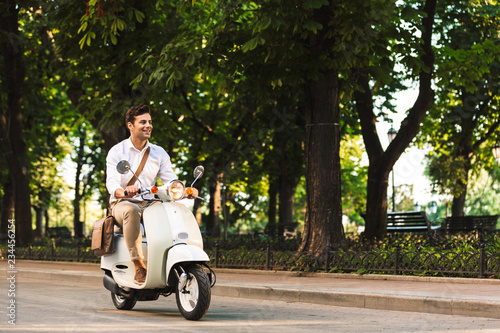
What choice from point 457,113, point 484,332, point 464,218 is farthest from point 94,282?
point 457,113

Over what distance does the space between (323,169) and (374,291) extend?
4.19 m

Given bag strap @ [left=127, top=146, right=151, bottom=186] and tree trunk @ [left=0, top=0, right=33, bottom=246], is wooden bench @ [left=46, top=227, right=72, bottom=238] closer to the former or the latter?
tree trunk @ [left=0, top=0, right=33, bottom=246]

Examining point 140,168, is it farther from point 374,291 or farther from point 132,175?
point 374,291

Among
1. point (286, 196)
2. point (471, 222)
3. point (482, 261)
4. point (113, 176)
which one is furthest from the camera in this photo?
point (286, 196)

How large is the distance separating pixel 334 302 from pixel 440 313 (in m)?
1.49

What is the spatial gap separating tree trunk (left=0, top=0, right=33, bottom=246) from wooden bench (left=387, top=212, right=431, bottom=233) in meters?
11.2

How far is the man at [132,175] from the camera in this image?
7.15 m

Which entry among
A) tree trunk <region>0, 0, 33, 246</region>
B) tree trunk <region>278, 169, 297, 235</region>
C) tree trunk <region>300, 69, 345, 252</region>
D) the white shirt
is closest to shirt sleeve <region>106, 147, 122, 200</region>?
the white shirt

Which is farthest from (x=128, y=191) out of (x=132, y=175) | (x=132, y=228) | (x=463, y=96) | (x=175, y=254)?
(x=463, y=96)

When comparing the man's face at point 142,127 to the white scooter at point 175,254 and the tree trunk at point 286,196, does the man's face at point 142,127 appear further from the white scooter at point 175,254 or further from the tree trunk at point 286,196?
the tree trunk at point 286,196

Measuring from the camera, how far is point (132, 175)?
24.3 ft

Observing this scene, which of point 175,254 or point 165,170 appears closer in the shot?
A: point 175,254

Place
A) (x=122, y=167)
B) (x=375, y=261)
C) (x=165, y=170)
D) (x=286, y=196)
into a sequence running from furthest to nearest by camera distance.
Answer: (x=286, y=196) → (x=375, y=261) → (x=165, y=170) → (x=122, y=167)

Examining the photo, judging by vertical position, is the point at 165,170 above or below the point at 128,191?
above
